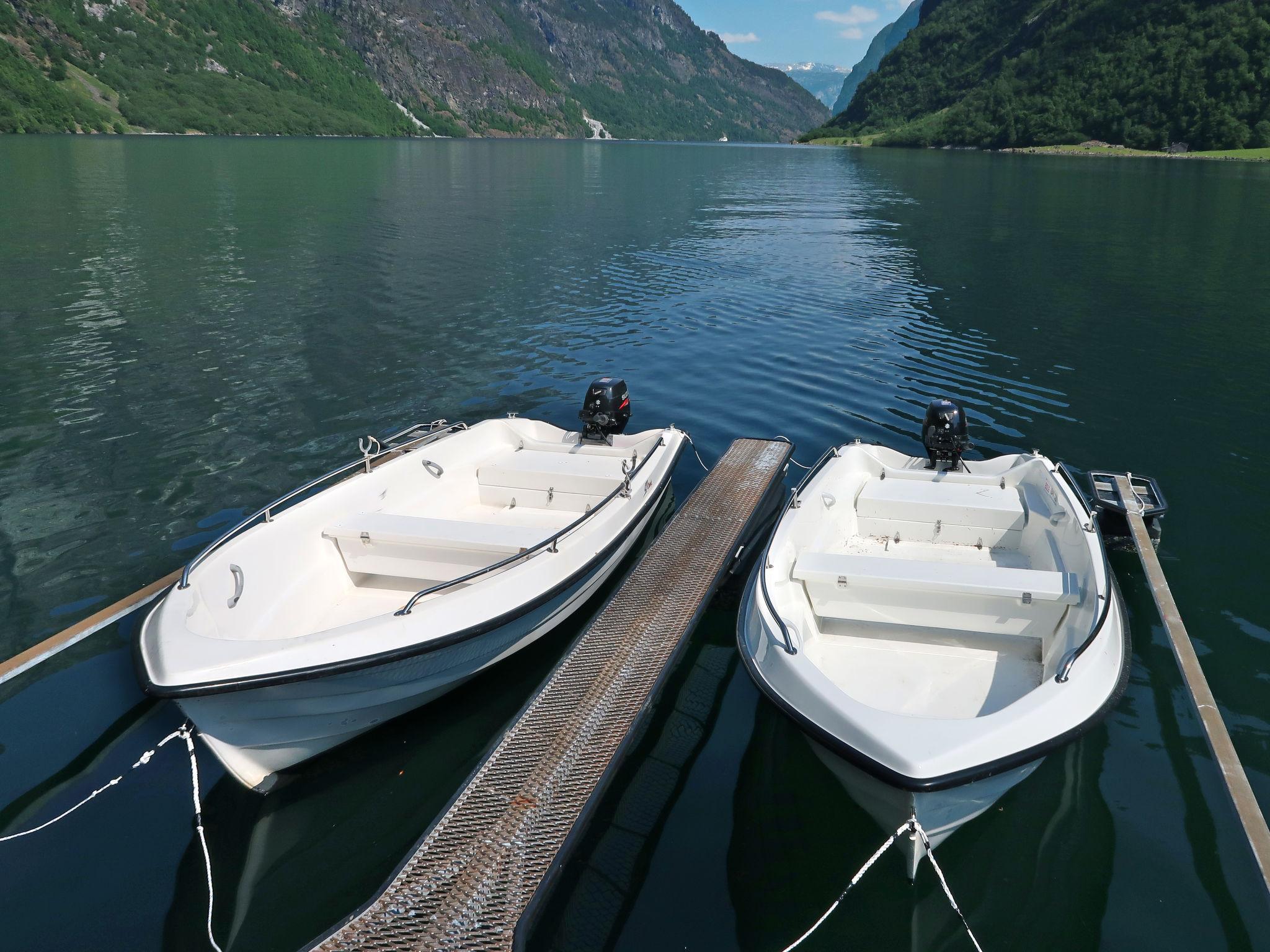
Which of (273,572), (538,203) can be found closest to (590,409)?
(273,572)

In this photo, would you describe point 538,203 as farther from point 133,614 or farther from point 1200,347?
point 133,614

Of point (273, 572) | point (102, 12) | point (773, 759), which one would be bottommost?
point (773, 759)

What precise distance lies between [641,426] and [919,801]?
36.0 ft

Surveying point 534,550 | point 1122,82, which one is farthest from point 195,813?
point 1122,82

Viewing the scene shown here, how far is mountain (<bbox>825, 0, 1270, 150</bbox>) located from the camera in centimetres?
10906

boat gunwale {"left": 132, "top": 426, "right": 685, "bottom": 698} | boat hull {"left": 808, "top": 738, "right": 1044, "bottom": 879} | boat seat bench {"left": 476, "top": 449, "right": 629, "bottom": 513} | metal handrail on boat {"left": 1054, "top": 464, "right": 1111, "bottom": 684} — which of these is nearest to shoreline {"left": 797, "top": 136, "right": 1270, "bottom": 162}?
metal handrail on boat {"left": 1054, "top": 464, "right": 1111, "bottom": 684}

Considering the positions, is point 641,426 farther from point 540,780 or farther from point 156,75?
point 156,75

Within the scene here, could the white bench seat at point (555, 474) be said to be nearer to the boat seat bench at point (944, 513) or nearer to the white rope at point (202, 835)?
the boat seat bench at point (944, 513)

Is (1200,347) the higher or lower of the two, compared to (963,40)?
lower

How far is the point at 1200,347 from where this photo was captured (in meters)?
19.8

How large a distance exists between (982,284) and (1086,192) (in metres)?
39.4

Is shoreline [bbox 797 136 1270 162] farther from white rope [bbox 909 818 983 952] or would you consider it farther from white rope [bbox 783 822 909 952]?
white rope [bbox 783 822 909 952]

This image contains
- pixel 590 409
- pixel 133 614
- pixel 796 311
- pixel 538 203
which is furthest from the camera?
pixel 538 203

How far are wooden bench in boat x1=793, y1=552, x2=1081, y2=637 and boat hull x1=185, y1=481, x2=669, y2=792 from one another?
9.32 ft
